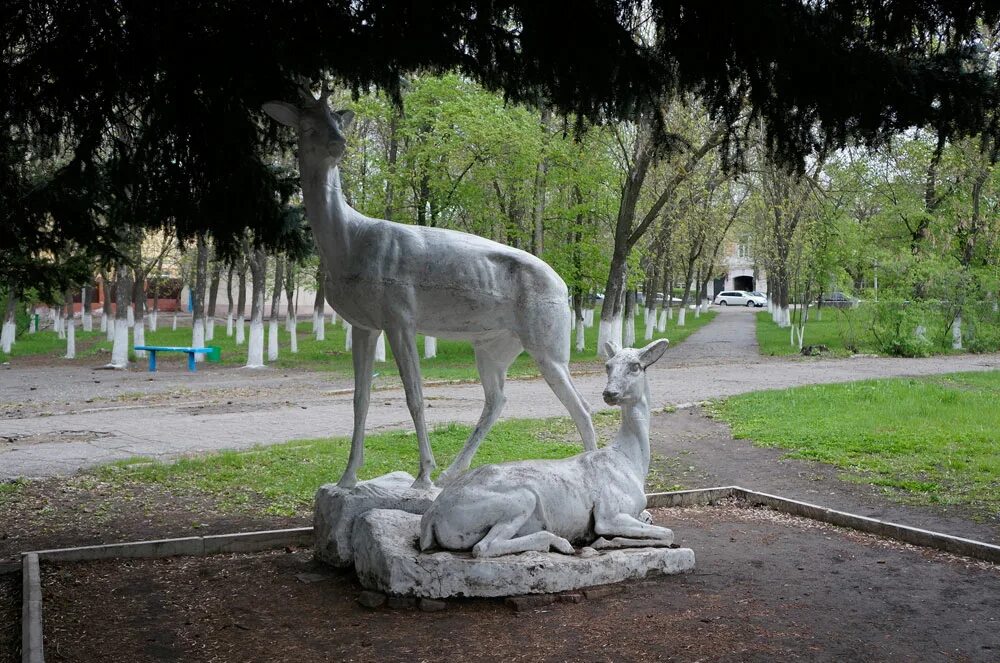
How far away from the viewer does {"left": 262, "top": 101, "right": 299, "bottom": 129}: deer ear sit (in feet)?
19.5

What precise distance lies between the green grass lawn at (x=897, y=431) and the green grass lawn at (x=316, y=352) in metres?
6.96

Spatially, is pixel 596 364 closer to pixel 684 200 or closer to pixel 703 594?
pixel 684 200

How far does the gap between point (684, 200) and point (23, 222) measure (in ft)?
77.4

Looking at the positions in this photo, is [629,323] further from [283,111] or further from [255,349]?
[283,111]

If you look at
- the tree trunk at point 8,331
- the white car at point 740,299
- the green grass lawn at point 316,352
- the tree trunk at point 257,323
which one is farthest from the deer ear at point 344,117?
the white car at point 740,299

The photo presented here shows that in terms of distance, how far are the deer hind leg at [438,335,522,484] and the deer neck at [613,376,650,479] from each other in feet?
3.18

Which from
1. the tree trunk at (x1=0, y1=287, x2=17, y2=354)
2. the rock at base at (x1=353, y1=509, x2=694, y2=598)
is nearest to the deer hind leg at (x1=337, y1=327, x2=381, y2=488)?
the rock at base at (x1=353, y1=509, x2=694, y2=598)

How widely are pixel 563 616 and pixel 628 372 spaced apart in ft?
5.28

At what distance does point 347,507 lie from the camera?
6.20 m

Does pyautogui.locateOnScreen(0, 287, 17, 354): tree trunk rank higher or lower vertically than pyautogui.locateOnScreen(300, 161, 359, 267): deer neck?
lower

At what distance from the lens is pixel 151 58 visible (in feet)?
18.6

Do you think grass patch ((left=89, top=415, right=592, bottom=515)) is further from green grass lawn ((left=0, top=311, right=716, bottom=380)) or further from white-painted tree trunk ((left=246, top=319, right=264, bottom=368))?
white-painted tree trunk ((left=246, top=319, right=264, bottom=368))

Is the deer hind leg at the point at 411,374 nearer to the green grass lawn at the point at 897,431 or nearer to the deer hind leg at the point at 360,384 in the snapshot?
the deer hind leg at the point at 360,384

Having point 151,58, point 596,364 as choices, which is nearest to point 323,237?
point 151,58
